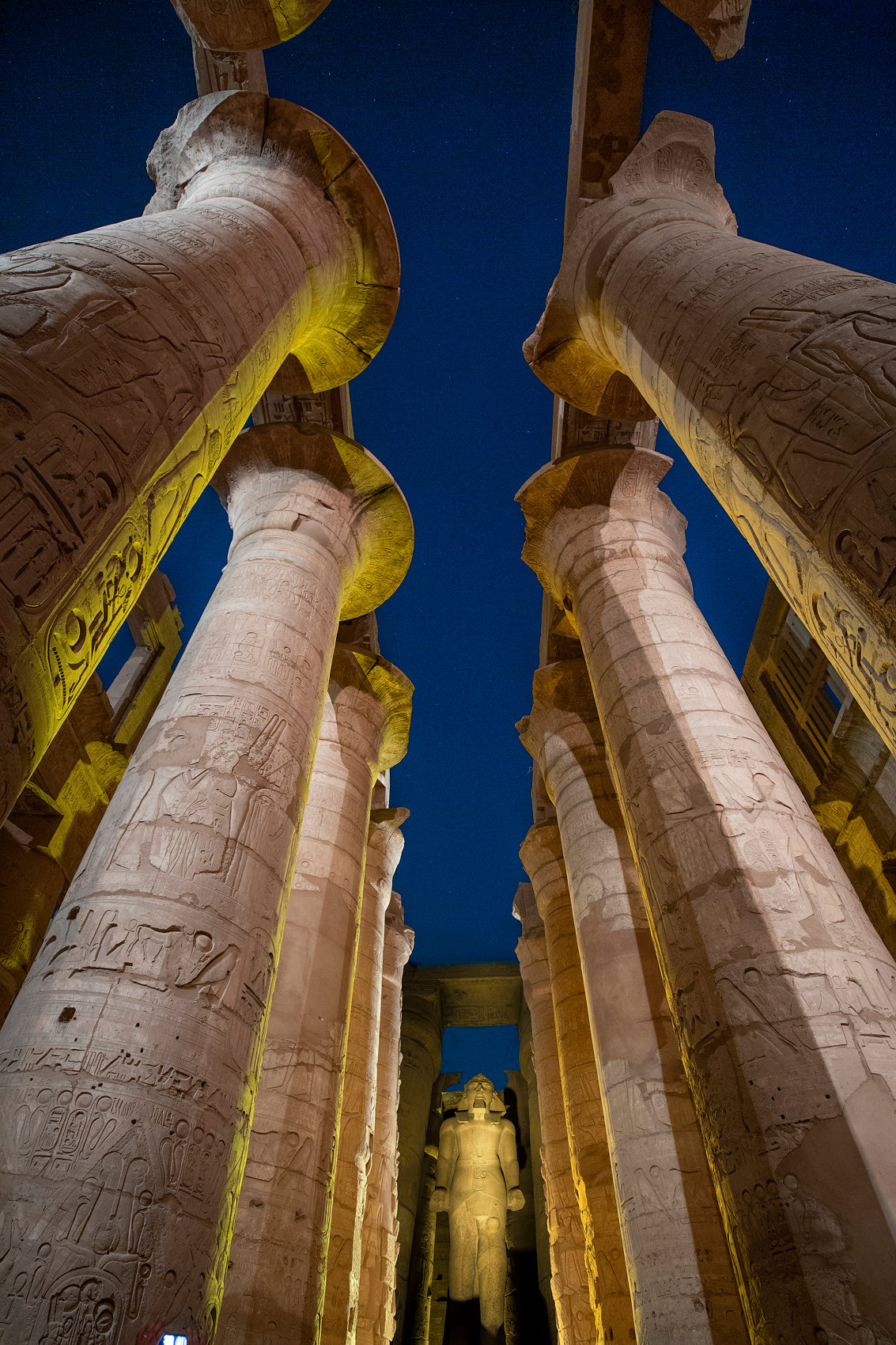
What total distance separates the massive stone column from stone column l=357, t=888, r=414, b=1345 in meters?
5.92

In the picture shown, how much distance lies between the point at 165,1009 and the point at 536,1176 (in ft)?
49.6

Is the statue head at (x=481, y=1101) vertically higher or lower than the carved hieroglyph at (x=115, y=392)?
higher

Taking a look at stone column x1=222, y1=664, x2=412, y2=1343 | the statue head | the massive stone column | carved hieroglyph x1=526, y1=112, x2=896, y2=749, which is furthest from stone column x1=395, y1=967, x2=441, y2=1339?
carved hieroglyph x1=526, y1=112, x2=896, y2=749

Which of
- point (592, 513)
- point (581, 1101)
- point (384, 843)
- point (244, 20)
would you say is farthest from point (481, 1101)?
point (244, 20)

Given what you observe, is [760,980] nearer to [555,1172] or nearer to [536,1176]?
[555,1172]

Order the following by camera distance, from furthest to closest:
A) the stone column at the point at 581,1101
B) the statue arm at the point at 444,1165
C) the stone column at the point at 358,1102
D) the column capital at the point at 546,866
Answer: the statue arm at the point at 444,1165 → the column capital at the point at 546,866 → the stone column at the point at 581,1101 → the stone column at the point at 358,1102

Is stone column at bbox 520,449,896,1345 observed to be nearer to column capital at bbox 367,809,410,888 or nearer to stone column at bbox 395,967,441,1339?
column capital at bbox 367,809,410,888

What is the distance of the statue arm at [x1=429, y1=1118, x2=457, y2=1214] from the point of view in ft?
41.5

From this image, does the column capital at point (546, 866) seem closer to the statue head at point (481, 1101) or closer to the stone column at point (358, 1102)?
the stone column at point (358, 1102)

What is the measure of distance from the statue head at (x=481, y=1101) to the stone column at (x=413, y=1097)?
1007 millimetres

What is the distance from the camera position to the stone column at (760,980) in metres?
2.85

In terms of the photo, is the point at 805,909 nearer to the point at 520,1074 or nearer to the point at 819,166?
the point at 819,166

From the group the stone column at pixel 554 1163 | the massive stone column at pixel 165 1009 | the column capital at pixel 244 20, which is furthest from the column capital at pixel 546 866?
the column capital at pixel 244 20

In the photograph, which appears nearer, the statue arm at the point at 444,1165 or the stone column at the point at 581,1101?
the stone column at the point at 581,1101
